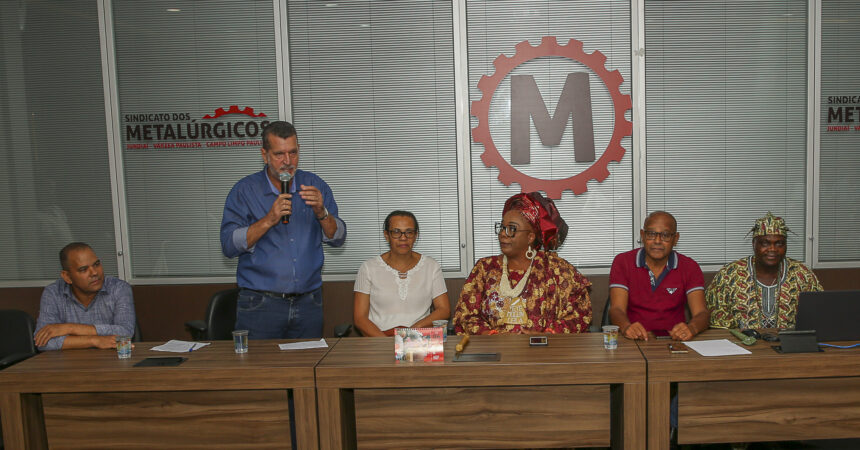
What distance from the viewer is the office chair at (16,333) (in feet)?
9.88

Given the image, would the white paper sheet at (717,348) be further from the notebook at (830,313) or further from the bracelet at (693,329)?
the notebook at (830,313)

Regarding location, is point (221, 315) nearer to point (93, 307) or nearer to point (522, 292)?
point (93, 307)

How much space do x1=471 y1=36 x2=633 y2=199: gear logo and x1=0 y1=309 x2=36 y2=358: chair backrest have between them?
9.36 feet

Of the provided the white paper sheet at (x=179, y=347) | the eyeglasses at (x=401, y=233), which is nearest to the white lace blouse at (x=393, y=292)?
the eyeglasses at (x=401, y=233)

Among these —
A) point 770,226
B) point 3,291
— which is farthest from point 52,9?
point 770,226

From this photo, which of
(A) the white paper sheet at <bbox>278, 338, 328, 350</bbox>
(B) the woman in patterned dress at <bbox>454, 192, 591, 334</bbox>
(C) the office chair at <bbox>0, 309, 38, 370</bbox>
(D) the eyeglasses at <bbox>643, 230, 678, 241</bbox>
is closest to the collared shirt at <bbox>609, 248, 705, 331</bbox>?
(D) the eyeglasses at <bbox>643, 230, 678, 241</bbox>

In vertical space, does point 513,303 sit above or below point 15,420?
above

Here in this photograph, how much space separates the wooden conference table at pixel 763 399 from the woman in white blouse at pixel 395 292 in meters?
1.41

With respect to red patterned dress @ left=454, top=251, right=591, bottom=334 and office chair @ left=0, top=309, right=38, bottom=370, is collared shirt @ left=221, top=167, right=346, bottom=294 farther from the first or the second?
office chair @ left=0, top=309, right=38, bottom=370

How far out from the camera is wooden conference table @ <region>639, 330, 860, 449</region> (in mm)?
2180

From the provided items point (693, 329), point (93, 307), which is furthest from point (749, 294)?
point (93, 307)

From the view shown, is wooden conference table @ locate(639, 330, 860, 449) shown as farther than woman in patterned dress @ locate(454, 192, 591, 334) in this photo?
No

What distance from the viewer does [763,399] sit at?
87.2 inches

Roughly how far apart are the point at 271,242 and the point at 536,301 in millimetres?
1412
